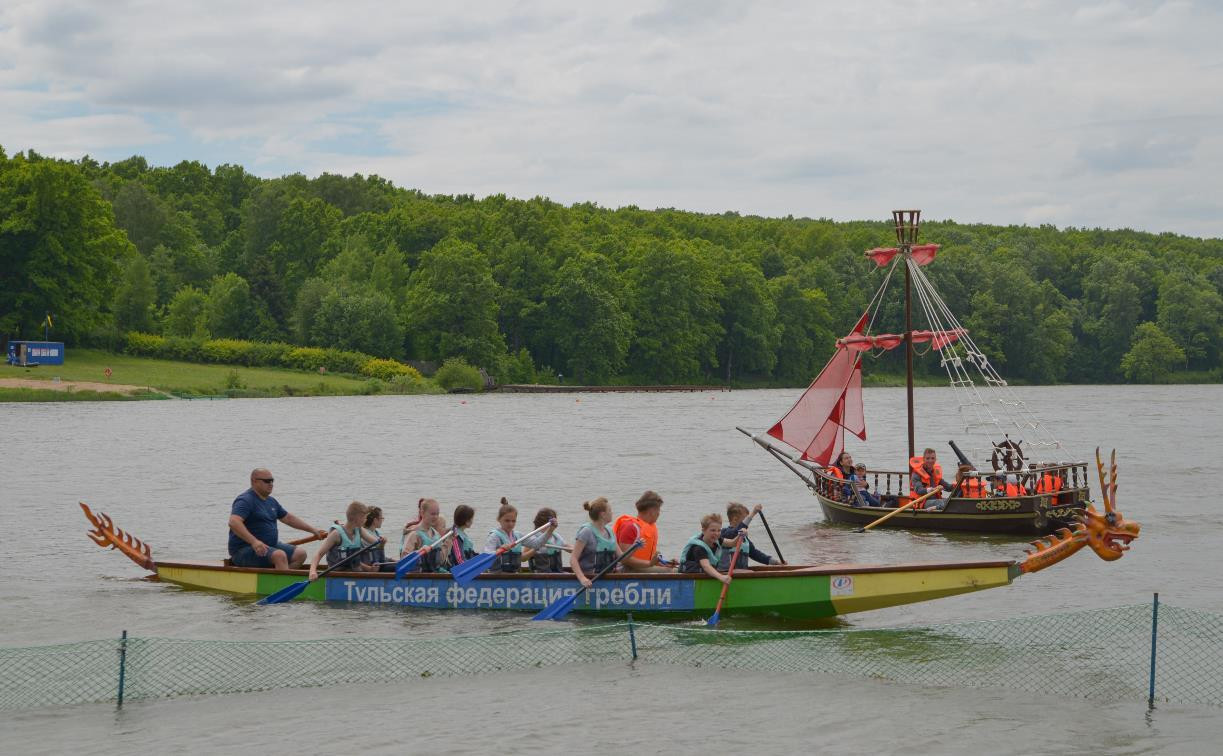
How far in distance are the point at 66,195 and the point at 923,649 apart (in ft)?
274

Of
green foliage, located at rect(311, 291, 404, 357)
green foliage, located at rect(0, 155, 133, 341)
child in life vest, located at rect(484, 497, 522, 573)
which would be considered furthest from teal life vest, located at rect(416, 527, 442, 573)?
green foliage, located at rect(311, 291, 404, 357)

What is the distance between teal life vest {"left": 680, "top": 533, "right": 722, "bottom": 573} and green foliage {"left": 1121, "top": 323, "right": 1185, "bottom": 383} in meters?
123

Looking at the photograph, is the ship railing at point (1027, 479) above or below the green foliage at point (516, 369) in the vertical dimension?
below

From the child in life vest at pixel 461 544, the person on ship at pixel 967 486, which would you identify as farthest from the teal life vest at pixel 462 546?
the person on ship at pixel 967 486

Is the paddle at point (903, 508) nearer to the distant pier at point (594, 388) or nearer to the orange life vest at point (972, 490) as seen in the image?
the orange life vest at point (972, 490)

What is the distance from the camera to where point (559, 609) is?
17266 millimetres

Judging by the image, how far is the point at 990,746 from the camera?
1265cm

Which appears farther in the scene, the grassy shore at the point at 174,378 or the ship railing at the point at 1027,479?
the grassy shore at the point at 174,378

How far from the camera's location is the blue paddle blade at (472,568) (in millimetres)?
17625

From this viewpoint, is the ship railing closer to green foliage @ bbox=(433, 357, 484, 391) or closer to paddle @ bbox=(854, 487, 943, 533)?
paddle @ bbox=(854, 487, 943, 533)

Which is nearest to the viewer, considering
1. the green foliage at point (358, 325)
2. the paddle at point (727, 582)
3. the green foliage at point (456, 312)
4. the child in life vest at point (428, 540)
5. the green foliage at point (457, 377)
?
the paddle at point (727, 582)

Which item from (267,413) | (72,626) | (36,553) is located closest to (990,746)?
(72,626)

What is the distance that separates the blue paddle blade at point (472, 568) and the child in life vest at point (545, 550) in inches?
25.2

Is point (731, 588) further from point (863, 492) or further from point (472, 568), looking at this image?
point (863, 492)
